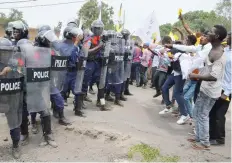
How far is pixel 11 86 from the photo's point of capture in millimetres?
4062

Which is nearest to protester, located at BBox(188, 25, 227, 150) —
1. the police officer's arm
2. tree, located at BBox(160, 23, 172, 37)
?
the police officer's arm

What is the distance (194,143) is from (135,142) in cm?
110

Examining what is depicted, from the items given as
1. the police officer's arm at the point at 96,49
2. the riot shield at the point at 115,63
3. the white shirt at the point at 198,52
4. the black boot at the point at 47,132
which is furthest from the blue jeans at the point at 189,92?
the black boot at the point at 47,132

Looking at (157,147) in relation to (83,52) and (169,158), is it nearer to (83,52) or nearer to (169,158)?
(169,158)

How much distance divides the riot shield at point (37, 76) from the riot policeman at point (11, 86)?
0.12 meters

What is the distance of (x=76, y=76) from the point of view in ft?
20.3

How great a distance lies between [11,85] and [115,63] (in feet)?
11.9

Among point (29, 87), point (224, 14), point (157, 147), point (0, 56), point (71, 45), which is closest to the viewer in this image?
point (0, 56)

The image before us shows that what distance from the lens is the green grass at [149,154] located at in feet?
14.6

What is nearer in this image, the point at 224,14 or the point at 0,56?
the point at 0,56

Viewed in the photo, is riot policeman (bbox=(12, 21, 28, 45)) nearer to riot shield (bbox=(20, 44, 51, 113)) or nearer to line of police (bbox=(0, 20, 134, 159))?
line of police (bbox=(0, 20, 134, 159))

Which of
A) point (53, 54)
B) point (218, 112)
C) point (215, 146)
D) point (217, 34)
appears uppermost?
point (217, 34)

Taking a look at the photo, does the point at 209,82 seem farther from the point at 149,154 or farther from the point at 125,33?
the point at 125,33

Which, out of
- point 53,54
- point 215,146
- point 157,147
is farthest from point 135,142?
point 53,54
